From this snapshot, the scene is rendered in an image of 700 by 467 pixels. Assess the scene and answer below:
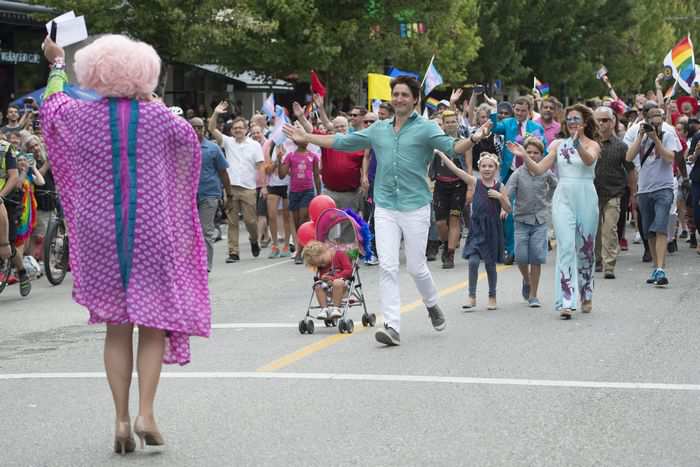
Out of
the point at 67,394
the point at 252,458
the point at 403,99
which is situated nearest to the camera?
the point at 252,458

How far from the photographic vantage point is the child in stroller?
1113 centimetres

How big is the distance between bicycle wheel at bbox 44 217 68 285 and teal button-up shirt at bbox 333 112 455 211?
6.01 meters

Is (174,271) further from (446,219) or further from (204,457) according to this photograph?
(446,219)

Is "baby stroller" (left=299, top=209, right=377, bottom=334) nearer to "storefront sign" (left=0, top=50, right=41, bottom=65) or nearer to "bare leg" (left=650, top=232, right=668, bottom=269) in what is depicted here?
"bare leg" (left=650, top=232, right=668, bottom=269)

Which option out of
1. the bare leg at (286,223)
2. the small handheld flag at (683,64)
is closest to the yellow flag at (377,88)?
the bare leg at (286,223)

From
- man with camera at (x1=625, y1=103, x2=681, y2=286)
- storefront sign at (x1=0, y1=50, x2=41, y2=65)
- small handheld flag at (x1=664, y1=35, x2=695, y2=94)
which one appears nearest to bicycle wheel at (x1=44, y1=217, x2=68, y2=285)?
man with camera at (x1=625, y1=103, x2=681, y2=286)

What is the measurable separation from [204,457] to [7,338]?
17.3 feet

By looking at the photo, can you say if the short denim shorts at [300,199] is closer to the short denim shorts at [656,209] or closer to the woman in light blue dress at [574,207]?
the short denim shorts at [656,209]

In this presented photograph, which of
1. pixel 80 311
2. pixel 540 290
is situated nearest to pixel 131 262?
pixel 80 311

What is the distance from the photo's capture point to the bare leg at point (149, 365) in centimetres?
638

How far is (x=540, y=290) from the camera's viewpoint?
1373cm

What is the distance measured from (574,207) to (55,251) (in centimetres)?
646

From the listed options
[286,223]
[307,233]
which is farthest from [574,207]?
[286,223]

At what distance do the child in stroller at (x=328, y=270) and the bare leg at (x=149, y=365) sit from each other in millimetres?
4626
